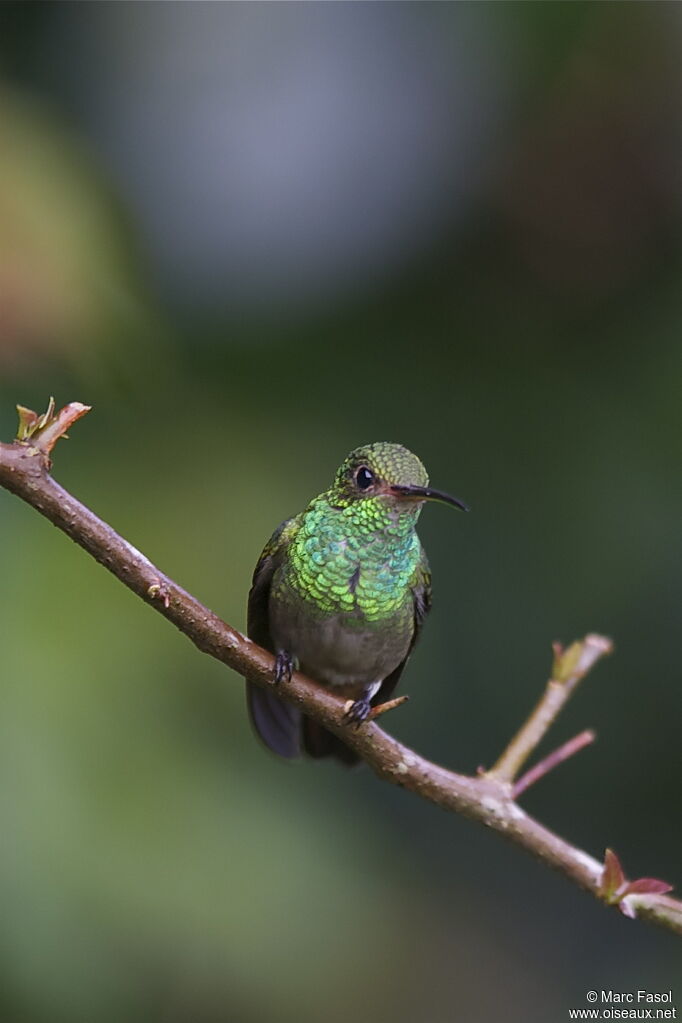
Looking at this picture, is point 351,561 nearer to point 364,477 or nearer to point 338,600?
point 338,600

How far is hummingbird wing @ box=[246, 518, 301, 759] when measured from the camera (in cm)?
170

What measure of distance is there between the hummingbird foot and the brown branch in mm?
13

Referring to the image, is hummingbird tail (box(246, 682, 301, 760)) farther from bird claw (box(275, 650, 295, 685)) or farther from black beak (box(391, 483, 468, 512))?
black beak (box(391, 483, 468, 512))

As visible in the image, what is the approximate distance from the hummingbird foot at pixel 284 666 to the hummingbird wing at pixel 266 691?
0.07 meters

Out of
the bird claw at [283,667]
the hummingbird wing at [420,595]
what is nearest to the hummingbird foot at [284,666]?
the bird claw at [283,667]

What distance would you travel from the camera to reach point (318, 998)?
9.75 ft

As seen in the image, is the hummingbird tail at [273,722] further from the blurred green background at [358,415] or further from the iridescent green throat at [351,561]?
the blurred green background at [358,415]

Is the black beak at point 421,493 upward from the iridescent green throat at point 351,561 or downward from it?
downward

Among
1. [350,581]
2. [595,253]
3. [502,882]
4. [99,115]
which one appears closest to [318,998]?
[502,882]

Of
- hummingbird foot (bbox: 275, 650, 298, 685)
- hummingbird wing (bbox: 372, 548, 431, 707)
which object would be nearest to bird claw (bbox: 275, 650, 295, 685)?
hummingbird foot (bbox: 275, 650, 298, 685)

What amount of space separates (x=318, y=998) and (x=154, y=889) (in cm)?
65

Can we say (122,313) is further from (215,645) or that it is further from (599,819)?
(599,819)

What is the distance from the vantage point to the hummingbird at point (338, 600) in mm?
1541

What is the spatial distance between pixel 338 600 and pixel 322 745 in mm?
445
